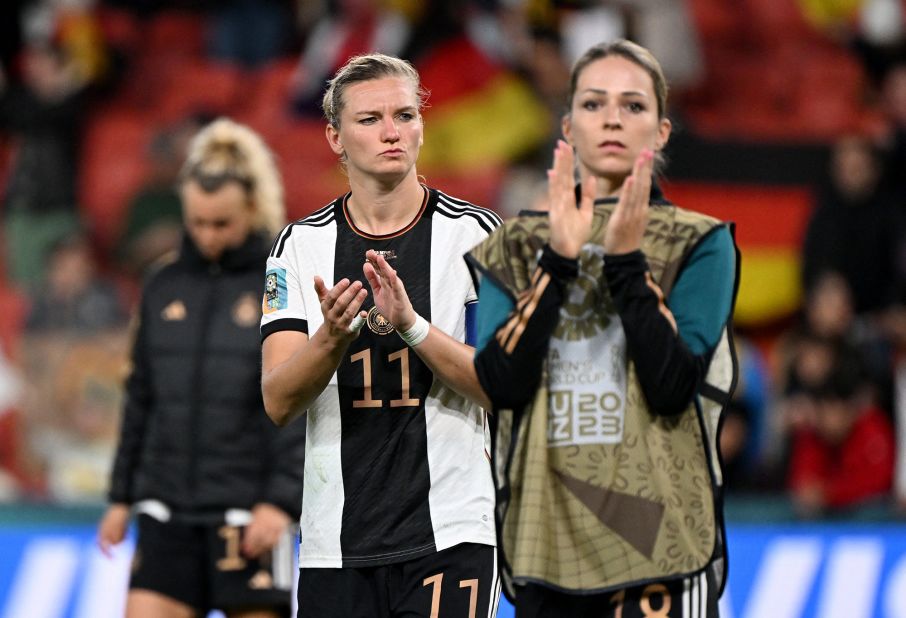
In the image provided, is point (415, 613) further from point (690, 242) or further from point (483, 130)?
point (483, 130)

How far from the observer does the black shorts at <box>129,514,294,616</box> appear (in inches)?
208

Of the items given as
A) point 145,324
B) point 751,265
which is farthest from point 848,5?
point 145,324

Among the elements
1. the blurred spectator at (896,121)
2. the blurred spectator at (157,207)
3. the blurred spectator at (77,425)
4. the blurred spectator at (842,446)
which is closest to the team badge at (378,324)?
the blurred spectator at (842,446)

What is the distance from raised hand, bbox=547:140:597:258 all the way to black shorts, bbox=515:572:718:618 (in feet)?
2.46

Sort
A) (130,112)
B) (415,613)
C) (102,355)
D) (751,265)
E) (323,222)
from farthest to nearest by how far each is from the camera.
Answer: (130,112), (751,265), (102,355), (323,222), (415,613)

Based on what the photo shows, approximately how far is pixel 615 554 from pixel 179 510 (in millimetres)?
2436

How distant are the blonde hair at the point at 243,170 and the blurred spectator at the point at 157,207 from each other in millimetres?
5251

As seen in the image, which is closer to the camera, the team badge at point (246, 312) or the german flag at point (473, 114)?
the team badge at point (246, 312)

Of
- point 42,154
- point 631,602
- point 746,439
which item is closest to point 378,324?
point 631,602

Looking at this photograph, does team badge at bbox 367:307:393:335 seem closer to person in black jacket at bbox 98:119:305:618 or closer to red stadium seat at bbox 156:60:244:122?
person in black jacket at bbox 98:119:305:618

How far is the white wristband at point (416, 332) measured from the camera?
3.67m

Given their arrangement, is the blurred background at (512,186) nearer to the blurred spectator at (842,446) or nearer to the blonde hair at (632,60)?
the blurred spectator at (842,446)

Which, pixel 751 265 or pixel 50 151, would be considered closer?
pixel 751 265

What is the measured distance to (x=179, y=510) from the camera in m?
5.34
